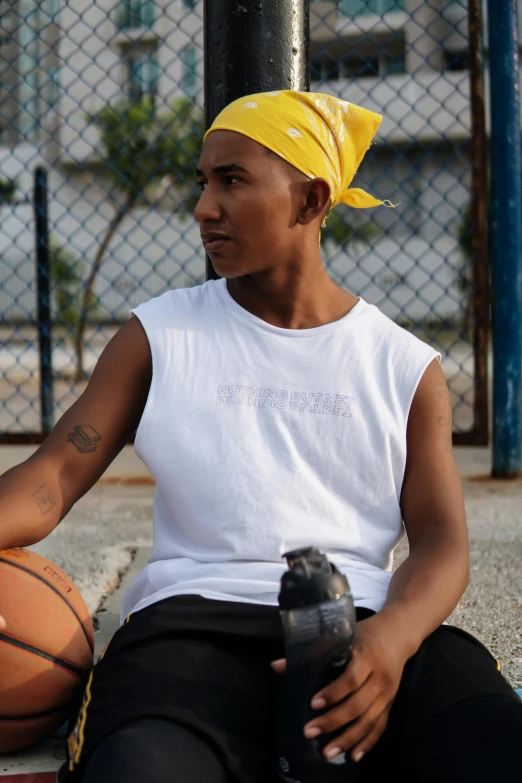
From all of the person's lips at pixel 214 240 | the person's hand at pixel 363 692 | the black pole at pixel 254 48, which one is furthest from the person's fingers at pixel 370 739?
the black pole at pixel 254 48

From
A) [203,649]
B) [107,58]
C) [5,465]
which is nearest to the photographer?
[203,649]

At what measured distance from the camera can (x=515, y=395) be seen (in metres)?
4.99

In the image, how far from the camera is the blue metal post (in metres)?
4.87

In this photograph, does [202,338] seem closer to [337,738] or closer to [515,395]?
[337,738]

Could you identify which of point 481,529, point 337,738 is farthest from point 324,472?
point 481,529

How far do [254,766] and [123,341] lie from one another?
0.91 m

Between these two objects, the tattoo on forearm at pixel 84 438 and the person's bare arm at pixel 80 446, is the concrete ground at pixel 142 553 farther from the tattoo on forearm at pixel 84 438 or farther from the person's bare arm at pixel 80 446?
the tattoo on forearm at pixel 84 438

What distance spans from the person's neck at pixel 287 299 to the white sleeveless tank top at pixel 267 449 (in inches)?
2.2

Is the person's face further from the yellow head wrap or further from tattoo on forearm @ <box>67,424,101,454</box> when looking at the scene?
tattoo on forearm @ <box>67,424,101,454</box>

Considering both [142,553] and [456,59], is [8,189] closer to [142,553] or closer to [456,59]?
[456,59]

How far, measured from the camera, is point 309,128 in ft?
6.90

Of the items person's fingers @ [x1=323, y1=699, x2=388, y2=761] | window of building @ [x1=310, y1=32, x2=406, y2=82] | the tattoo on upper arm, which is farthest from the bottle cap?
window of building @ [x1=310, y1=32, x2=406, y2=82]

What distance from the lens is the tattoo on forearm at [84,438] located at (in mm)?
2039

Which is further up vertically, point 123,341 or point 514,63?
point 514,63
